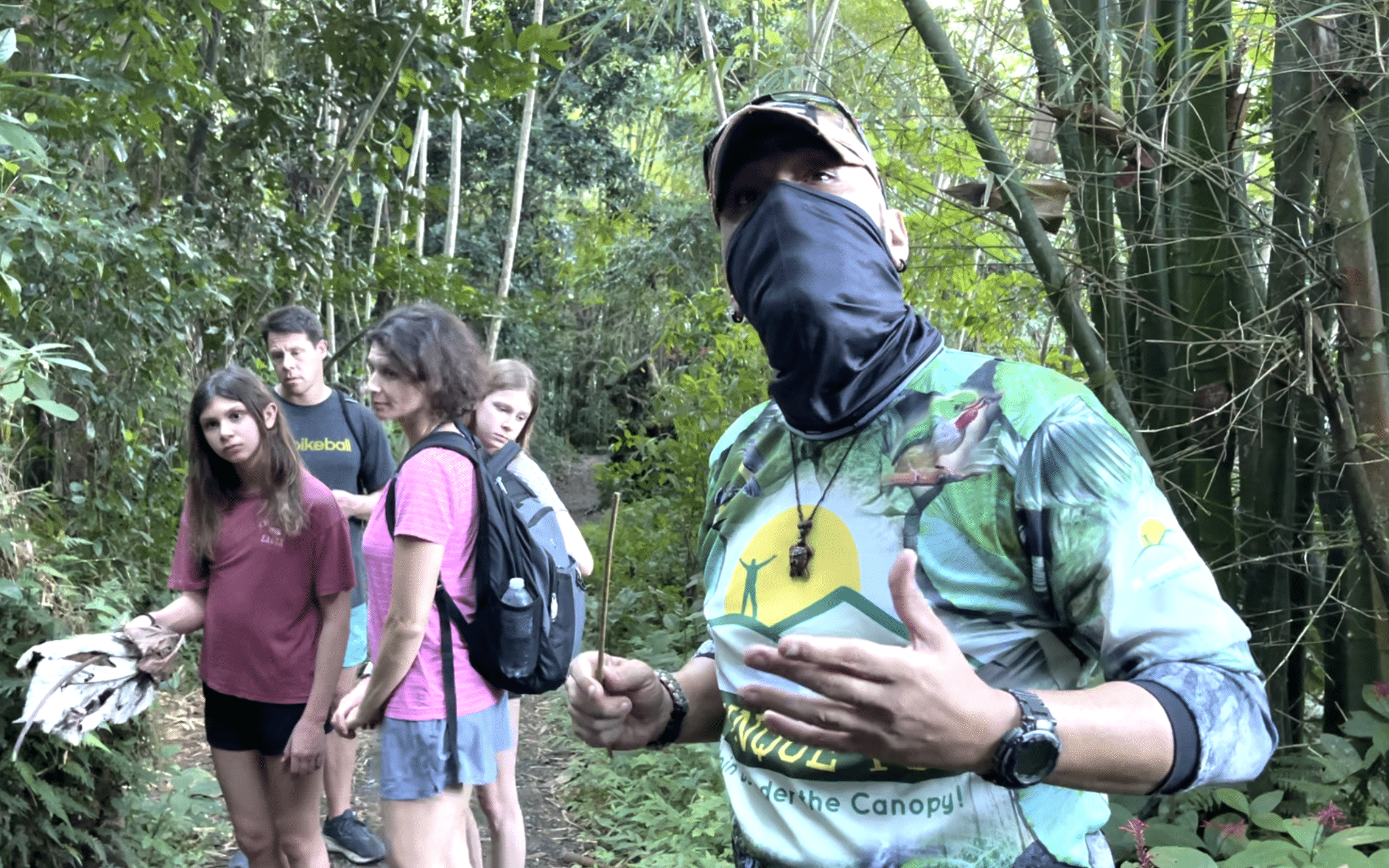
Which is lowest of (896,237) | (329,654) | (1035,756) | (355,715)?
(355,715)

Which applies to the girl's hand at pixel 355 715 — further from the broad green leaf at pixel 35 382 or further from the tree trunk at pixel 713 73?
the tree trunk at pixel 713 73

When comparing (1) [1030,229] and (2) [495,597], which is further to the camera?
(2) [495,597]

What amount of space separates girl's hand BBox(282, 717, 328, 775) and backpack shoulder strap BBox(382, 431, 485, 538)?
626 mm

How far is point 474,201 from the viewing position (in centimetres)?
1617

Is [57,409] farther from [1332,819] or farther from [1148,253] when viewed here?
[1332,819]

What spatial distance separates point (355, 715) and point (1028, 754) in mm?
2230

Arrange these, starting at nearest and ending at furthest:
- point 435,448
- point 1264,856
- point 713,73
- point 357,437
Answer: point 1264,856 < point 435,448 < point 357,437 < point 713,73

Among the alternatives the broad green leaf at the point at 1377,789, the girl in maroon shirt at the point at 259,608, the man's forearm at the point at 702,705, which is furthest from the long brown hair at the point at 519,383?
the broad green leaf at the point at 1377,789

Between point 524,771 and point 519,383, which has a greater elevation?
point 519,383

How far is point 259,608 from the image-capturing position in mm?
3029

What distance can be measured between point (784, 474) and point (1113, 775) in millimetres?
549

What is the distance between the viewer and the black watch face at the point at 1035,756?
934 mm

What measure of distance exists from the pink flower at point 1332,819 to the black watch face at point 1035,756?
5.32 ft

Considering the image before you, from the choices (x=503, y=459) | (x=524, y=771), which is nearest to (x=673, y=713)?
(x=503, y=459)
